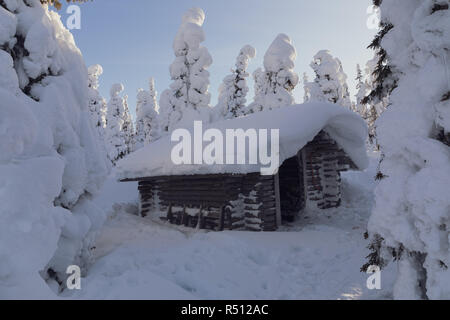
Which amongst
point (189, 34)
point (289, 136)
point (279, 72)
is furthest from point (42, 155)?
point (279, 72)

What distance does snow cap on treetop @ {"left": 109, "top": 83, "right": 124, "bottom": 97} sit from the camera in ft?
127

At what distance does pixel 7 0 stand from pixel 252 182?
7582mm

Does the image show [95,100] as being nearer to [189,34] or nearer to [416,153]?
[189,34]

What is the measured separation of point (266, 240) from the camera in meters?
8.12

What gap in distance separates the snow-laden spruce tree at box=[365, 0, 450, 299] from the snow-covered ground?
60.5 inches

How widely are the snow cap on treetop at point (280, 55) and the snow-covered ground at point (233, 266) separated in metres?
18.5

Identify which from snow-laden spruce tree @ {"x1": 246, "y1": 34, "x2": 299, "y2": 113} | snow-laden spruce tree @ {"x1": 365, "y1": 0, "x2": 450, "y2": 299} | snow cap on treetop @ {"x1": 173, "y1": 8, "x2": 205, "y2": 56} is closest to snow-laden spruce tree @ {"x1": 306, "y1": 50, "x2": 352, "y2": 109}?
snow-laden spruce tree @ {"x1": 246, "y1": 34, "x2": 299, "y2": 113}

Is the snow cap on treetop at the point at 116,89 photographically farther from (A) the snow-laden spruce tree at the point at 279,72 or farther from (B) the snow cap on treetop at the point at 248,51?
(A) the snow-laden spruce tree at the point at 279,72

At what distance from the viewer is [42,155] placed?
5.08m

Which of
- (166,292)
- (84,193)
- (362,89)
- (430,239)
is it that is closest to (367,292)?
(430,239)

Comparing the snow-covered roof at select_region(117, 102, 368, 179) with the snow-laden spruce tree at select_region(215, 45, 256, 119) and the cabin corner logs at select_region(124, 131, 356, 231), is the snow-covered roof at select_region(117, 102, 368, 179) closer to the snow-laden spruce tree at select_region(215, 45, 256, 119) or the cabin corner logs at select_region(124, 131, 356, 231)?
the cabin corner logs at select_region(124, 131, 356, 231)

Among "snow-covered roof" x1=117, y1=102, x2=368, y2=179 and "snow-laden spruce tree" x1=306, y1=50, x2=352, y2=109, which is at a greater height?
"snow-laden spruce tree" x1=306, y1=50, x2=352, y2=109
